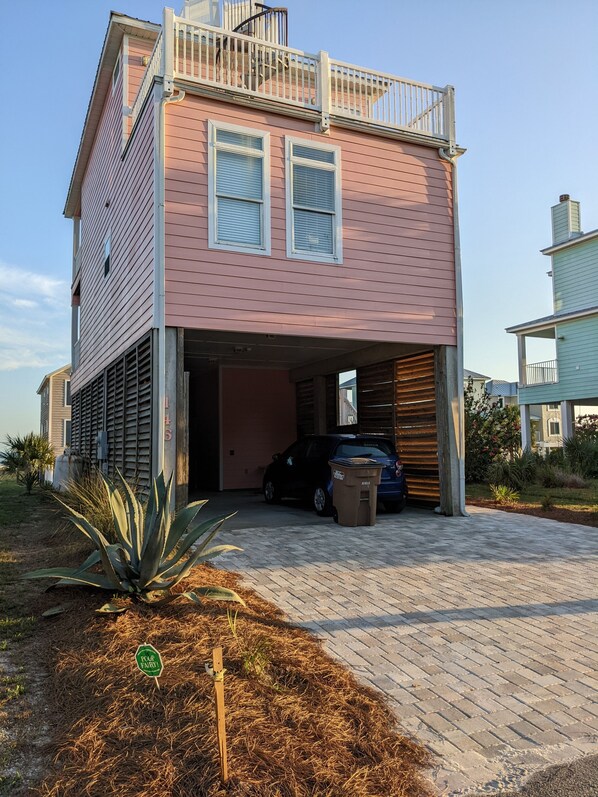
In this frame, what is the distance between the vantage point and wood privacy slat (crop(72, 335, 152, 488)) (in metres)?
9.62

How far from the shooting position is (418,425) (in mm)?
11984

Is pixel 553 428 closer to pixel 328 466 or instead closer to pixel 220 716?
pixel 328 466

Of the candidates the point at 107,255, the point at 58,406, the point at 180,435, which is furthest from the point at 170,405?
the point at 58,406

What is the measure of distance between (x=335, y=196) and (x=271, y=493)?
21.8ft

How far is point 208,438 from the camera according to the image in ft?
59.5

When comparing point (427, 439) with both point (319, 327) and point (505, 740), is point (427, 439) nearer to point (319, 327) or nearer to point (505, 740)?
point (319, 327)

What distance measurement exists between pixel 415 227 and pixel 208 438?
9722 mm

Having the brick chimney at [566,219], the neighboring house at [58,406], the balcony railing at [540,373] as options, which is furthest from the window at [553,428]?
the neighboring house at [58,406]

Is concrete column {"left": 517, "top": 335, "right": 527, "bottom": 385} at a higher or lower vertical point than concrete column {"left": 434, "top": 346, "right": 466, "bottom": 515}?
higher

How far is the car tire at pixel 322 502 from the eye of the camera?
35.3 feet

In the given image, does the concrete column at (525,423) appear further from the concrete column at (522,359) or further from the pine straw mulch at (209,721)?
the pine straw mulch at (209,721)

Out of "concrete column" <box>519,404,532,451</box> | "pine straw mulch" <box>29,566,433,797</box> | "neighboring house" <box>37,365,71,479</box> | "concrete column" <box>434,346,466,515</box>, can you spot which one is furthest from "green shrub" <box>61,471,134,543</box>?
"neighboring house" <box>37,365,71,479</box>

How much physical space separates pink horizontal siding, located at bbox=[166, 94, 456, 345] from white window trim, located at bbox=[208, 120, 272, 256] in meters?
0.09

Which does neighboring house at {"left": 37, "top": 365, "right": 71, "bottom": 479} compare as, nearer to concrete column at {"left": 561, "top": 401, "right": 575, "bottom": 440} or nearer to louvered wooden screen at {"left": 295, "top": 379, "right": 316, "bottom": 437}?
louvered wooden screen at {"left": 295, "top": 379, "right": 316, "bottom": 437}
